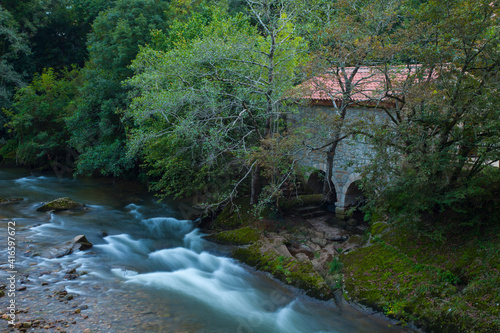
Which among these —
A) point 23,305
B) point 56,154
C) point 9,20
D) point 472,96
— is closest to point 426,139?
point 472,96

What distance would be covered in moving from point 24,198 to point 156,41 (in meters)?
7.91

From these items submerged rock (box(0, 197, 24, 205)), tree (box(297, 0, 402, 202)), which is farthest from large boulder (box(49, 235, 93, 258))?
tree (box(297, 0, 402, 202))

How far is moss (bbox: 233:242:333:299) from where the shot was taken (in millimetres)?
7988

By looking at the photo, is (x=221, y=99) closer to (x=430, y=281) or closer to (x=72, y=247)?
(x=72, y=247)

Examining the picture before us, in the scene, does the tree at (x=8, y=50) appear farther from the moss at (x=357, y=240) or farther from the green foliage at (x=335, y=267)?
the green foliage at (x=335, y=267)

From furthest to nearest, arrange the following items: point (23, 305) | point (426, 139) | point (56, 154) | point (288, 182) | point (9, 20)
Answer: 1. point (9, 20)
2. point (56, 154)
3. point (288, 182)
4. point (426, 139)
5. point (23, 305)

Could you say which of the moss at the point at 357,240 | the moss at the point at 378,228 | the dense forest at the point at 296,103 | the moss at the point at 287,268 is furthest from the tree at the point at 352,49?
the moss at the point at 287,268

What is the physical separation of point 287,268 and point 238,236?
2.29 meters

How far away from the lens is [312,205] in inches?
538

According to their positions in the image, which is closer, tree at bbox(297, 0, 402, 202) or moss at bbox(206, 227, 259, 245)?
tree at bbox(297, 0, 402, 202)

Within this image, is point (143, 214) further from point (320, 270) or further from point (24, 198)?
point (320, 270)

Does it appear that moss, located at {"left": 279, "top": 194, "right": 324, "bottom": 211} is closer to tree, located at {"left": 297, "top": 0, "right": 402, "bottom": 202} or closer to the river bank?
the river bank

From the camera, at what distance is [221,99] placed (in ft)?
37.7

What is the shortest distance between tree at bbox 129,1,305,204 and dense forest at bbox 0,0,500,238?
55mm
